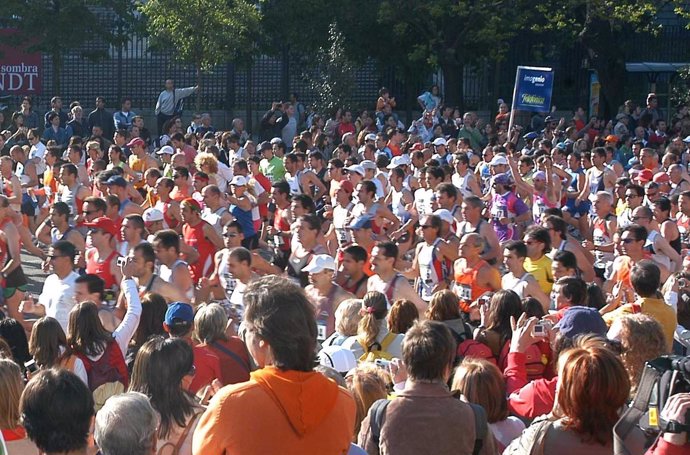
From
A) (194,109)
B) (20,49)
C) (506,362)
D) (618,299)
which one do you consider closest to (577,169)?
(618,299)

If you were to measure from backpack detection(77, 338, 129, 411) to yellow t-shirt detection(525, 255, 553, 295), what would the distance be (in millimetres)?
4218

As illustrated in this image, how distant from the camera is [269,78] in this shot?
111ft

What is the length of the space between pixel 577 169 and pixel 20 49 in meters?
18.1

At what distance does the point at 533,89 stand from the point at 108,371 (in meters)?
15.5

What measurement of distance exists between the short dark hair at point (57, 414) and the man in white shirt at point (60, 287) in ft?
15.0

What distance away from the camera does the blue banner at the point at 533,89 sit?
69.7 feet

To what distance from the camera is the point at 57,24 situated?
1174 inches

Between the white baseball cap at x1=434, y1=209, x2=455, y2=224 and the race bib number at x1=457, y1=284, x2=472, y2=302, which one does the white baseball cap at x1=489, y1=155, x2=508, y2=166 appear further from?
the race bib number at x1=457, y1=284, x2=472, y2=302

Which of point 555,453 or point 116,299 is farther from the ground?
point 555,453

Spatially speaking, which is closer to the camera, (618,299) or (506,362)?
(506,362)

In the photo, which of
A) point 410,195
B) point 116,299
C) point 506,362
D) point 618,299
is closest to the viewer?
point 506,362

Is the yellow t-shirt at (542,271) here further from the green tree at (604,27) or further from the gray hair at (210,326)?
the green tree at (604,27)

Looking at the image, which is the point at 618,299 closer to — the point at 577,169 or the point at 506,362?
the point at 506,362

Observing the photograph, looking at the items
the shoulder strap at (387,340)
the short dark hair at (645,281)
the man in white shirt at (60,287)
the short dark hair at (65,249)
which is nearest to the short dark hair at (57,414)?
the shoulder strap at (387,340)
